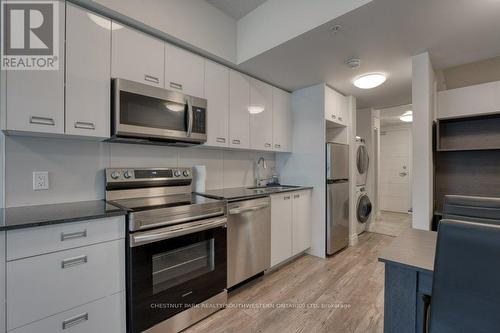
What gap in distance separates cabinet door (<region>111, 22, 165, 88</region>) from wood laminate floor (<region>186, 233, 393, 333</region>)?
2.00 metres

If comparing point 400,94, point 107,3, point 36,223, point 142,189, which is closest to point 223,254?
point 142,189

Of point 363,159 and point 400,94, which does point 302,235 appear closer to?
point 363,159

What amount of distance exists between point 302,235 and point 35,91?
9.62ft

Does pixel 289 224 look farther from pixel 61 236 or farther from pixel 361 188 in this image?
pixel 61 236

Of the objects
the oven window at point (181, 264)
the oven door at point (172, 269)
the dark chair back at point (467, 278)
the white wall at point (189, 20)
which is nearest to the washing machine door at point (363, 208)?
the oven door at point (172, 269)

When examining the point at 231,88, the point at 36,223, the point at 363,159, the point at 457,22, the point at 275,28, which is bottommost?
the point at 36,223

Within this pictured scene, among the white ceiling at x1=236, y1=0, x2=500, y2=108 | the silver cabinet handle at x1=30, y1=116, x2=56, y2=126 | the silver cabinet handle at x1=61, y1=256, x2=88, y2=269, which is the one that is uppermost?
the white ceiling at x1=236, y1=0, x2=500, y2=108

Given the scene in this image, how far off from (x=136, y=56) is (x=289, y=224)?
7.66ft

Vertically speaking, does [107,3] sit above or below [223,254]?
above

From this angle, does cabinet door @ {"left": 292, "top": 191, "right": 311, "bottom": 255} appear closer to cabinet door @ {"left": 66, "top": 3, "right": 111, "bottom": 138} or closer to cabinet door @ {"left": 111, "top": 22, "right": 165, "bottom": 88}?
cabinet door @ {"left": 111, "top": 22, "right": 165, "bottom": 88}

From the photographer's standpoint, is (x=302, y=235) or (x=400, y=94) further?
(x=400, y=94)

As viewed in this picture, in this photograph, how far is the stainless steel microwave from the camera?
5.58 ft

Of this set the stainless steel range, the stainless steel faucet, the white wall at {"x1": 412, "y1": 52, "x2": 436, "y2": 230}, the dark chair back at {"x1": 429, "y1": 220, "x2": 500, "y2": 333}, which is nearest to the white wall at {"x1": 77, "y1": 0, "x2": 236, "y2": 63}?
the stainless steel range

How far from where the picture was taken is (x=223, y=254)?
6.57ft
